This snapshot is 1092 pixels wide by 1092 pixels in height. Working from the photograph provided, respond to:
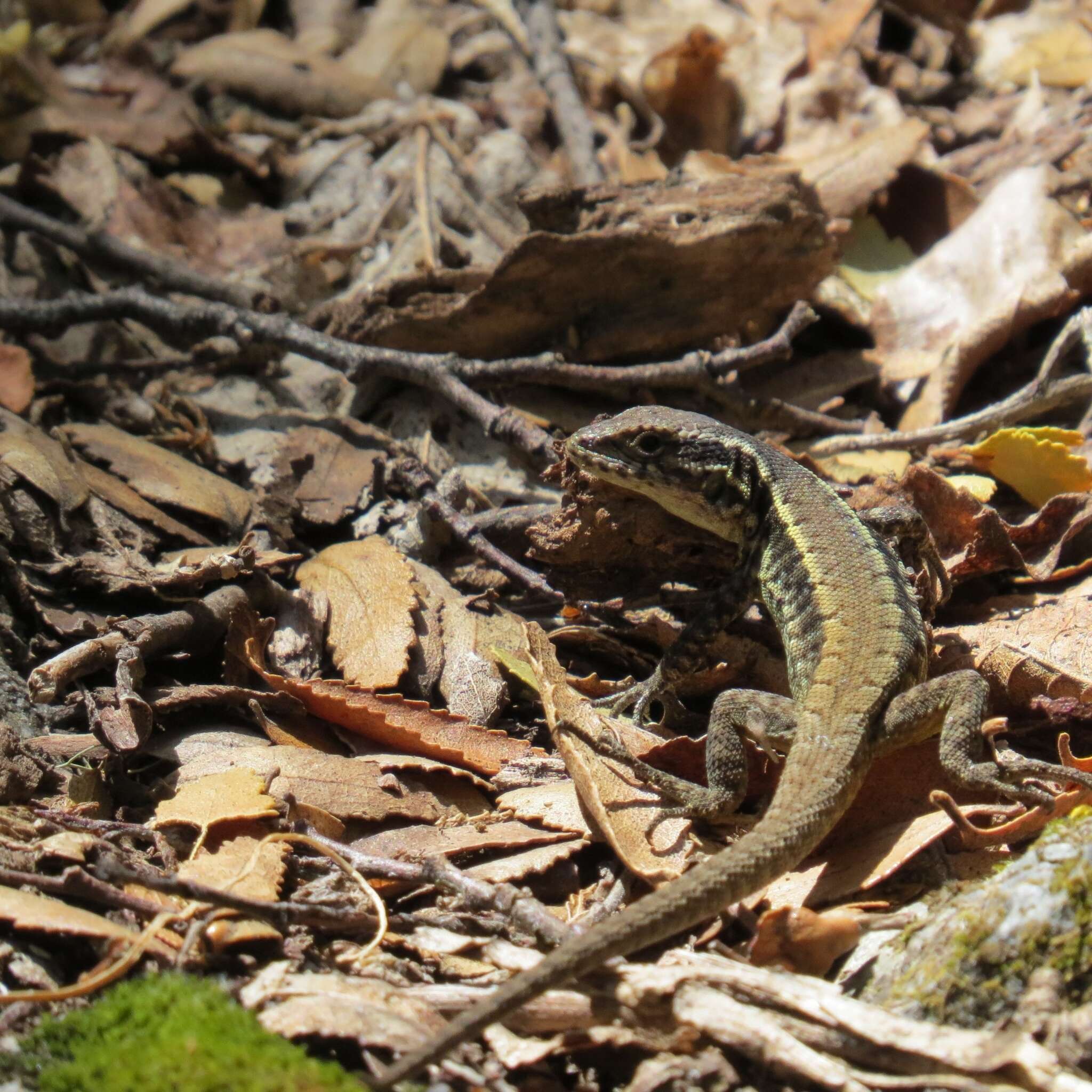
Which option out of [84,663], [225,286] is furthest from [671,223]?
[84,663]

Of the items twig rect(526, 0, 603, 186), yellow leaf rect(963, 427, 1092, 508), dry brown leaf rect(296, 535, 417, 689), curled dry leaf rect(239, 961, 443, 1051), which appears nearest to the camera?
curled dry leaf rect(239, 961, 443, 1051)

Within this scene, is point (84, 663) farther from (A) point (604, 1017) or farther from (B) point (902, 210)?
(B) point (902, 210)

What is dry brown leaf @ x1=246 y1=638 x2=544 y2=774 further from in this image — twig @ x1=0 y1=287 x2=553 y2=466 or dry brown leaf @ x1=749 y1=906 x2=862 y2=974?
twig @ x1=0 y1=287 x2=553 y2=466

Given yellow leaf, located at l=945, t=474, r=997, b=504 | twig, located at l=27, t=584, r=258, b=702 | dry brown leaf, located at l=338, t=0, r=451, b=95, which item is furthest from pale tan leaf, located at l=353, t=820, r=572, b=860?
dry brown leaf, located at l=338, t=0, r=451, b=95

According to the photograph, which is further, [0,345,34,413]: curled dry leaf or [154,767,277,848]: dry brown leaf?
[0,345,34,413]: curled dry leaf

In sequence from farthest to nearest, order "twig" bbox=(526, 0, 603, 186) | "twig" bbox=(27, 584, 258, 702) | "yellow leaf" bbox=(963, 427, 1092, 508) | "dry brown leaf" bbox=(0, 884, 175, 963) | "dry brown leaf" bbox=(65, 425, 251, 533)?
"twig" bbox=(526, 0, 603, 186) → "dry brown leaf" bbox=(65, 425, 251, 533) → "yellow leaf" bbox=(963, 427, 1092, 508) → "twig" bbox=(27, 584, 258, 702) → "dry brown leaf" bbox=(0, 884, 175, 963)

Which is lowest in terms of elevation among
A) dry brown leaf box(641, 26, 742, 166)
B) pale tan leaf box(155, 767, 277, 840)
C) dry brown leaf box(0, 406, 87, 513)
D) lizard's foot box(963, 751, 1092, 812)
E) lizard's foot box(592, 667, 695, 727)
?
lizard's foot box(592, 667, 695, 727)

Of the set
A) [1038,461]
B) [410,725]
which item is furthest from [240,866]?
[1038,461]

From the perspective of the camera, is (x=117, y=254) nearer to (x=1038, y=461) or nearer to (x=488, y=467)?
(x=488, y=467)
